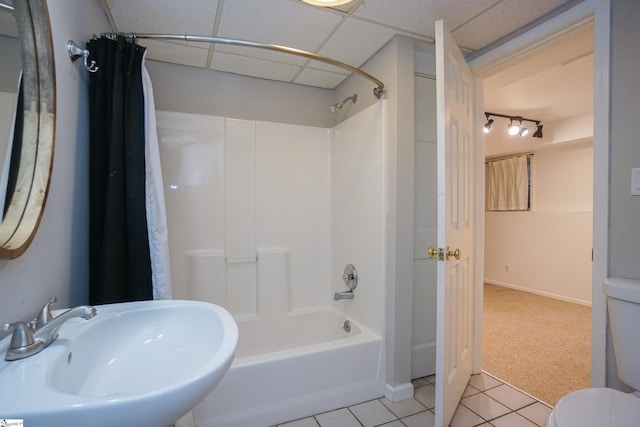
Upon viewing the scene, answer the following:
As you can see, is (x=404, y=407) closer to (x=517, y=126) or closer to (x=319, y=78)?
(x=319, y=78)

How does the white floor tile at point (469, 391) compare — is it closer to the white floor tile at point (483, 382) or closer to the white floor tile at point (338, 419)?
the white floor tile at point (483, 382)

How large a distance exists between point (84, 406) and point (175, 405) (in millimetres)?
144

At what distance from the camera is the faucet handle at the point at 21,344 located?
0.65 meters

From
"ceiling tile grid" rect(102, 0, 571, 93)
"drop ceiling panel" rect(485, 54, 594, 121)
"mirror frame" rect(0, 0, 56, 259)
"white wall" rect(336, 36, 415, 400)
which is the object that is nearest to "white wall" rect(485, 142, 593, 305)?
"drop ceiling panel" rect(485, 54, 594, 121)

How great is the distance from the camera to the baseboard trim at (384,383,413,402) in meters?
1.79

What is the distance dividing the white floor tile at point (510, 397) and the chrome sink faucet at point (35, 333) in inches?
83.9

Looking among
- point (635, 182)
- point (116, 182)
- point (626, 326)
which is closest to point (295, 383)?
point (116, 182)

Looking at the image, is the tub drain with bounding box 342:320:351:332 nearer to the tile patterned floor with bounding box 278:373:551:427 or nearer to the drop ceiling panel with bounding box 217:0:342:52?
the tile patterned floor with bounding box 278:373:551:427

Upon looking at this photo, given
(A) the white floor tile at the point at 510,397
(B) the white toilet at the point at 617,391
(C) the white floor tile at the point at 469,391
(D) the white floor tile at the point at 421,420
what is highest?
(B) the white toilet at the point at 617,391

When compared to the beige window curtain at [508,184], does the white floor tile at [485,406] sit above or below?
below

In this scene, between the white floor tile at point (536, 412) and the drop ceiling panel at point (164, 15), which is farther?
the white floor tile at point (536, 412)

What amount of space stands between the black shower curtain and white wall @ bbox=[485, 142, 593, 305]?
4721 mm

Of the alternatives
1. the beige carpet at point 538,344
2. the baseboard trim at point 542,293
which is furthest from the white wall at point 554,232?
the beige carpet at point 538,344

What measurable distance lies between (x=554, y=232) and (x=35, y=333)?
16.7 feet
